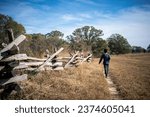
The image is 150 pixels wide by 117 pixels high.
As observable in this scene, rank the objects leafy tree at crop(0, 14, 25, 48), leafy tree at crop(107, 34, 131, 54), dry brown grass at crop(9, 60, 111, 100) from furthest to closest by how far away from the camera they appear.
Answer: leafy tree at crop(107, 34, 131, 54), leafy tree at crop(0, 14, 25, 48), dry brown grass at crop(9, 60, 111, 100)

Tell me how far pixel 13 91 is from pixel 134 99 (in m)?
3.00

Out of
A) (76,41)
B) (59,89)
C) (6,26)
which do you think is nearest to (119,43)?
(76,41)

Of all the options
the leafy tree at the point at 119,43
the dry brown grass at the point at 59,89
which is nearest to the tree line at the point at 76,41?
the leafy tree at the point at 119,43

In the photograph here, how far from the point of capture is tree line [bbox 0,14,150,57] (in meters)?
8.59

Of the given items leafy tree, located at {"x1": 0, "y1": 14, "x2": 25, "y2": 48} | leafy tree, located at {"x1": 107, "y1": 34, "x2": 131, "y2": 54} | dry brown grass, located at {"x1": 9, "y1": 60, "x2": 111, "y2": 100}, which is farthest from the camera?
leafy tree, located at {"x1": 107, "y1": 34, "x2": 131, "y2": 54}

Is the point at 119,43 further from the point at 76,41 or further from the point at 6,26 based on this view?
the point at 6,26

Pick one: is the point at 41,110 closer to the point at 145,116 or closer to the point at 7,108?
the point at 7,108

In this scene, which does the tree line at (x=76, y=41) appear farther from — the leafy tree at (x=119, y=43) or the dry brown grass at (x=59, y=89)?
the dry brown grass at (x=59, y=89)

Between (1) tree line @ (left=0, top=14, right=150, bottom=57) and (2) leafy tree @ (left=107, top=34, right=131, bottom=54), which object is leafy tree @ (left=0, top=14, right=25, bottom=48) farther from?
(2) leafy tree @ (left=107, top=34, right=131, bottom=54)

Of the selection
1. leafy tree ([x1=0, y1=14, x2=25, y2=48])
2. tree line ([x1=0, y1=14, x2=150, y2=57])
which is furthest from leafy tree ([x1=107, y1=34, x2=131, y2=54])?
leafy tree ([x1=0, y1=14, x2=25, y2=48])

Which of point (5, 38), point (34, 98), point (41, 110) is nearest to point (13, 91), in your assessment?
point (34, 98)

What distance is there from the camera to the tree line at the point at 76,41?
28.2 ft

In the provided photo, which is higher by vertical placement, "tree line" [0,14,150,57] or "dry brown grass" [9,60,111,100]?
"tree line" [0,14,150,57]

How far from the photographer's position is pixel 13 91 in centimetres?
586
